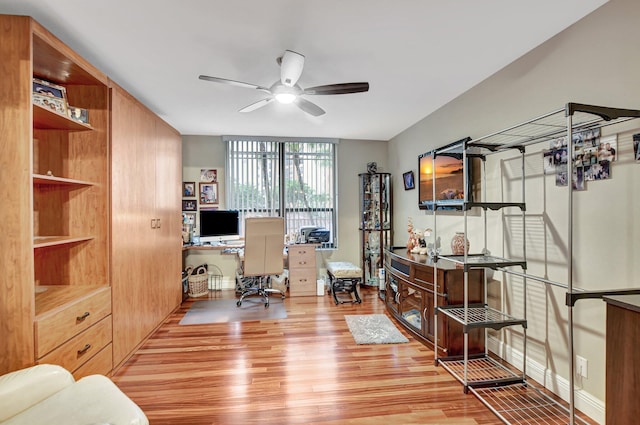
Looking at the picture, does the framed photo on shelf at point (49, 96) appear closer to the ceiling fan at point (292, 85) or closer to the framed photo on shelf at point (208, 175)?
the ceiling fan at point (292, 85)

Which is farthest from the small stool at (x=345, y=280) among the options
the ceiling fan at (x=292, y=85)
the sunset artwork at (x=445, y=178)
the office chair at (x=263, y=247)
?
the ceiling fan at (x=292, y=85)

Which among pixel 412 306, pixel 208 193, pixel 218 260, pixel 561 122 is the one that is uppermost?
pixel 561 122

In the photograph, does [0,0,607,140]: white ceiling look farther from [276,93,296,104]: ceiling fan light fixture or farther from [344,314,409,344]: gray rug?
[344,314,409,344]: gray rug

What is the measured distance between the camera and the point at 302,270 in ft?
15.0

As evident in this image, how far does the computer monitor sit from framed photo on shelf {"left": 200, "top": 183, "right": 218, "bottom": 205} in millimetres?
305

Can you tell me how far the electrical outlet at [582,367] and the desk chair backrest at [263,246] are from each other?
3.14m

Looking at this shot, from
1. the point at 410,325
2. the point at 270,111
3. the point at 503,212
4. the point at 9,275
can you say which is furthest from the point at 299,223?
the point at 9,275

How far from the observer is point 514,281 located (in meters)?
2.49

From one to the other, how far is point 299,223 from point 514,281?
133 inches

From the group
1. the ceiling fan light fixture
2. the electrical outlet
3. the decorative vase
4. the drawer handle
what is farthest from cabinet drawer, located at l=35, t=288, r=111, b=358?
the electrical outlet

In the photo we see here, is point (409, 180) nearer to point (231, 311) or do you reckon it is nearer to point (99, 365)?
point (231, 311)

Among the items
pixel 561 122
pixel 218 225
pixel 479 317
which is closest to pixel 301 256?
pixel 218 225

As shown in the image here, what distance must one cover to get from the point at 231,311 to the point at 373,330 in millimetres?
1853

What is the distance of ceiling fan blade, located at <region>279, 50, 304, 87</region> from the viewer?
211 centimetres
